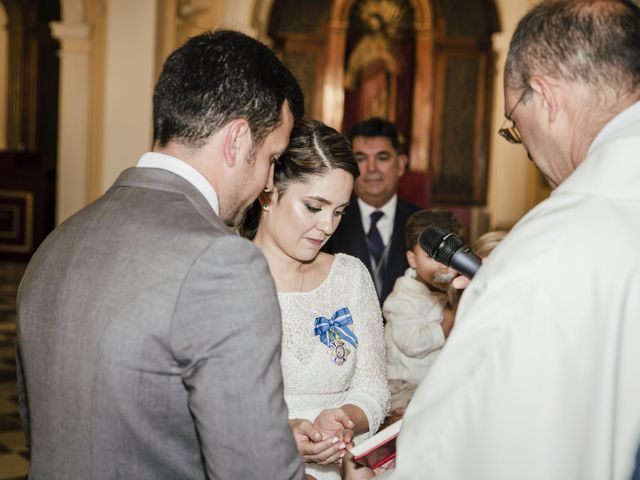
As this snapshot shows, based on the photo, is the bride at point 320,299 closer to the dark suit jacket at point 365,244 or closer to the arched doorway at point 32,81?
the dark suit jacket at point 365,244

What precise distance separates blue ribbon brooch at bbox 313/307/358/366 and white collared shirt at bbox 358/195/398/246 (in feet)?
7.09

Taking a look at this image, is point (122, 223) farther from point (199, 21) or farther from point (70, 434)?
point (199, 21)

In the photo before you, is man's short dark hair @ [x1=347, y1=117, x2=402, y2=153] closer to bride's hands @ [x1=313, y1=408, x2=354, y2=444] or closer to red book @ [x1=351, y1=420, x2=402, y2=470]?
bride's hands @ [x1=313, y1=408, x2=354, y2=444]

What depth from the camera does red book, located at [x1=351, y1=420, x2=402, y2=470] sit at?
1876mm

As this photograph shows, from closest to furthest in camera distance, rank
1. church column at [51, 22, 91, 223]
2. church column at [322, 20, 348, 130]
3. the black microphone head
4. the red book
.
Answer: the red book
the black microphone head
church column at [51, 22, 91, 223]
church column at [322, 20, 348, 130]

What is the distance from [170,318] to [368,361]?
3.87ft

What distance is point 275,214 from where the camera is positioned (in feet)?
8.67

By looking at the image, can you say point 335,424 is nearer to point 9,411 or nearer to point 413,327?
point 413,327

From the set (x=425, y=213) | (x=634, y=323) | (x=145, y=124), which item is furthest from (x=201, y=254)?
(x=145, y=124)

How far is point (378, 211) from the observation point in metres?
4.75

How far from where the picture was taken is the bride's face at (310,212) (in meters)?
2.59

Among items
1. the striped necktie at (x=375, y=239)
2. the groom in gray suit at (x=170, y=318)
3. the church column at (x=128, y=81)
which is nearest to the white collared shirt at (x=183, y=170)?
the groom in gray suit at (x=170, y=318)

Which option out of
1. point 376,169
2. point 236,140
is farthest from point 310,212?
point 376,169

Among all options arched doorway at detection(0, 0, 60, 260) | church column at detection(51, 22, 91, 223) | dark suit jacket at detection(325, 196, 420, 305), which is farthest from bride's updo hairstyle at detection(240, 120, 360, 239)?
arched doorway at detection(0, 0, 60, 260)
